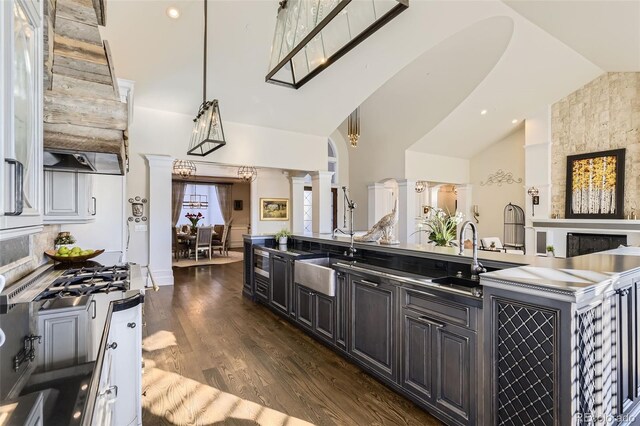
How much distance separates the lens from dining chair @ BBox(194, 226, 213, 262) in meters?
8.96

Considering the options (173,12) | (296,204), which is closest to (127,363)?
(173,12)

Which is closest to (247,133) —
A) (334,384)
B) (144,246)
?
(144,246)

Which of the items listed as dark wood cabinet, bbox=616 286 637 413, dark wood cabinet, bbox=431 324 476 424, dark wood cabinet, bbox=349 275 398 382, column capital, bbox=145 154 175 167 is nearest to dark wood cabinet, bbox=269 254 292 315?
dark wood cabinet, bbox=349 275 398 382

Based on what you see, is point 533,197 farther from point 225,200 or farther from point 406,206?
point 225,200

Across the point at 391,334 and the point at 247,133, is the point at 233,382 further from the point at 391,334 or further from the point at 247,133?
the point at 247,133

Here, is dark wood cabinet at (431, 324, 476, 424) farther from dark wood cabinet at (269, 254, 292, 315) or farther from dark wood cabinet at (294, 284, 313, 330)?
dark wood cabinet at (269, 254, 292, 315)

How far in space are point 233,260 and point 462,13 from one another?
7.79 metres

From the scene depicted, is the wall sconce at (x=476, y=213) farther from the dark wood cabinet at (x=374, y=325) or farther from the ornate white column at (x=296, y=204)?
the dark wood cabinet at (x=374, y=325)

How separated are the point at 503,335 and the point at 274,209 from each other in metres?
9.21

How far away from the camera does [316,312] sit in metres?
3.32

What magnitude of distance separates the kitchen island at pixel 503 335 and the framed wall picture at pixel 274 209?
7656 millimetres

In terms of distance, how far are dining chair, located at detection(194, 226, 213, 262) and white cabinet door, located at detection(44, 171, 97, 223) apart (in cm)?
603

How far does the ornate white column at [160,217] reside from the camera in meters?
6.00

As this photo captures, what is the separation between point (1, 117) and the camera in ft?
3.02
